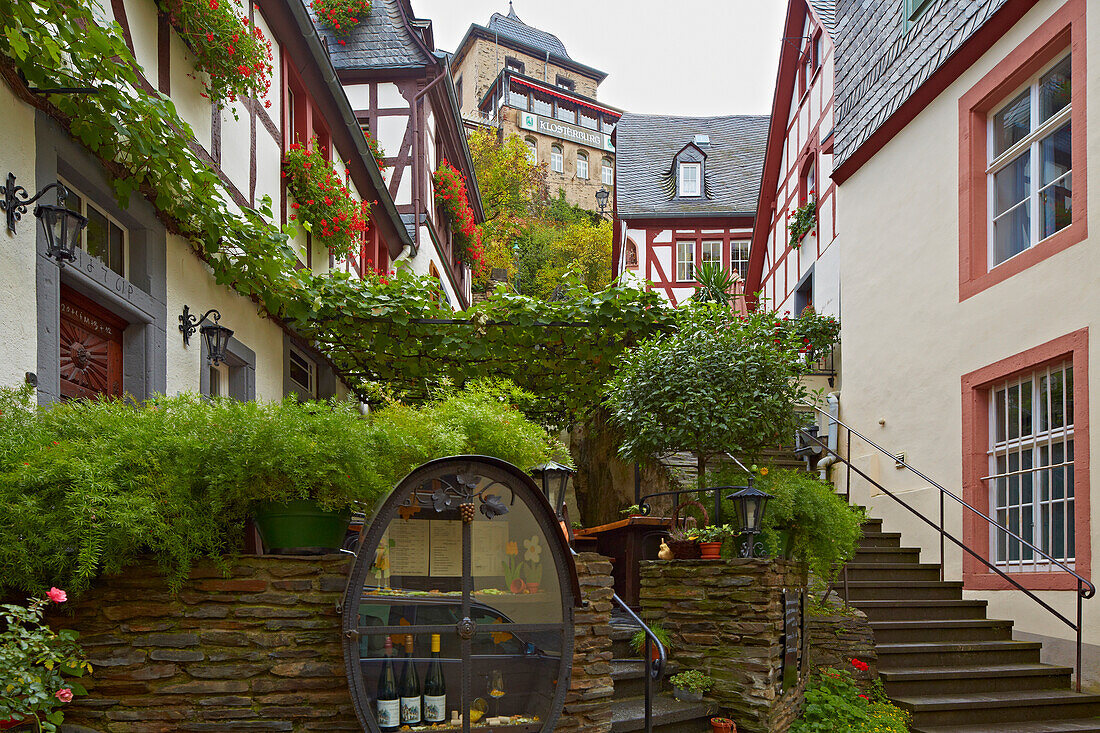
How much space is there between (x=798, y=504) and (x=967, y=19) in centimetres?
522

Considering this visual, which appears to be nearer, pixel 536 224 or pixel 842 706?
pixel 842 706

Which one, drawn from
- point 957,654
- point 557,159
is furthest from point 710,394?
point 557,159

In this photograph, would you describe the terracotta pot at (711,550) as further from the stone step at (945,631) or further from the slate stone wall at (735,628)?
the stone step at (945,631)

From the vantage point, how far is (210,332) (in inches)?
236

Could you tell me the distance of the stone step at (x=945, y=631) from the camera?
24.1 feet

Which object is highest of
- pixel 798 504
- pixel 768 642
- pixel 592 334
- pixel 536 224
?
pixel 536 224

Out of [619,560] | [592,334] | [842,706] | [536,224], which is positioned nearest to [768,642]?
[842,706]

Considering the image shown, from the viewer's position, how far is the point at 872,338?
10.3 meters

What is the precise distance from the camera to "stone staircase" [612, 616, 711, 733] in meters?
4.82

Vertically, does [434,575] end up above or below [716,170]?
below

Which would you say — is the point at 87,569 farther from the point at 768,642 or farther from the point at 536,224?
the point at 536,224

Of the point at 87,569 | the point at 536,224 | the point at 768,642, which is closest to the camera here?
the point at 87,569

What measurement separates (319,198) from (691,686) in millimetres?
5231

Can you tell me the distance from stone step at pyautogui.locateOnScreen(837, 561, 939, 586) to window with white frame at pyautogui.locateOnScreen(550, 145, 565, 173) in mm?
44946
